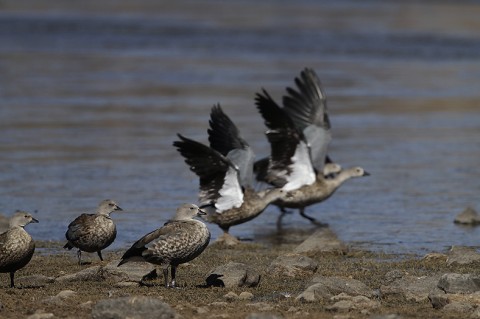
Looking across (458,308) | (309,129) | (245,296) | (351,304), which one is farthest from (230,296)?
(309,129)

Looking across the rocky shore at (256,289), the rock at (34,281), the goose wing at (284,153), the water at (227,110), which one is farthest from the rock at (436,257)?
the goose wing at (284,153)

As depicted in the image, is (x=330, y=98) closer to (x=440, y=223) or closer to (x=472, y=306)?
(x=440, y=223)

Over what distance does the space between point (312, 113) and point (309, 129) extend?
395mm

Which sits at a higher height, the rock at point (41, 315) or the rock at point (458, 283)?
the rock at point (41, 315)

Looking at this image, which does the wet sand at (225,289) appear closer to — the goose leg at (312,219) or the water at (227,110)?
the water at (227,110)

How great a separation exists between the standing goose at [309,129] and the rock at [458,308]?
666 centimetres

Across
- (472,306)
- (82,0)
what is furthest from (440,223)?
(82,0)

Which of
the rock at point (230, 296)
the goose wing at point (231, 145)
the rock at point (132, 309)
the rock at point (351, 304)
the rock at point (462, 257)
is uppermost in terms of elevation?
the goose wing at point (231, 145)

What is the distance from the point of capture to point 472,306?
8352 millimetres

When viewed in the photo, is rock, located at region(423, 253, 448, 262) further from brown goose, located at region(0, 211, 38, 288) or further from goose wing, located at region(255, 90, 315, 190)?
goose wing, located at region(255, 90, 315, 190)

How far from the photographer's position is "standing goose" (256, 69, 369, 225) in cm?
1502

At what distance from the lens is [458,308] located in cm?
830

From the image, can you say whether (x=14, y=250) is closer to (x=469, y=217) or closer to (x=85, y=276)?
(x=85, y=276)

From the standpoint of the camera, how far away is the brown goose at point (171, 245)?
9.38m
